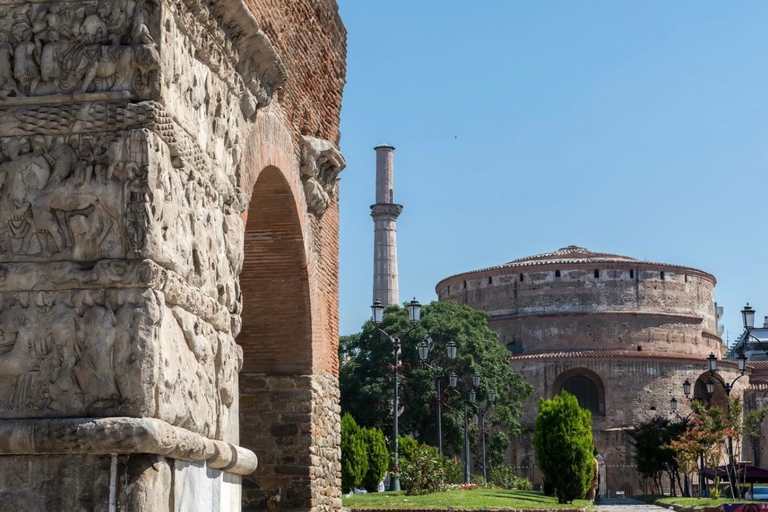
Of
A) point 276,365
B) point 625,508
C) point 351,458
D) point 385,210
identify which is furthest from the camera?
point 385,210

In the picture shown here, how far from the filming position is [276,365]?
11.6 metres

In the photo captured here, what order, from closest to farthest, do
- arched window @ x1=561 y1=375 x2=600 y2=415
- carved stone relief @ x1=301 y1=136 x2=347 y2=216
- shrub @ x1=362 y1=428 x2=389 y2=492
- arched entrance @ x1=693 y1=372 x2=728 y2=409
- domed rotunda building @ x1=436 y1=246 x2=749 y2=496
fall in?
carved stone relief @ x1=301 y1=136 x2=347 y2=216
shrub @ x1=362 y1=428 x2=389 y2=492
domed rotunda building @ x1=436 y1=246 x2=749 y2=496
arched window @ x1=561 y1=375 x2=600 y2=415
arched entrance @ x1=693 y1=372 x2=728 y2=409

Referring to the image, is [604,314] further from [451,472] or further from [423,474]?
[423,474]

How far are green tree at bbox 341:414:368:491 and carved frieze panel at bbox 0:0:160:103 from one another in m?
23.7

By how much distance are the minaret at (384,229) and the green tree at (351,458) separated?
32634mm

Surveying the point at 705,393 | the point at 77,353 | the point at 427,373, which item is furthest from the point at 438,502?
the point at 705,393

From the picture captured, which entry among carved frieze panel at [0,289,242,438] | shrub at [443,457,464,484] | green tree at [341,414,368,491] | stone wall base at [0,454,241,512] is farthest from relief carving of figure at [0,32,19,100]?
shrub at [443,457,464,484]

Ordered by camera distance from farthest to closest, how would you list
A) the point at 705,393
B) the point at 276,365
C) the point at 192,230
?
the point at 705,393
the point at 276,365
the point at 192,230

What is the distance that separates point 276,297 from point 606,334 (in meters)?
44.1

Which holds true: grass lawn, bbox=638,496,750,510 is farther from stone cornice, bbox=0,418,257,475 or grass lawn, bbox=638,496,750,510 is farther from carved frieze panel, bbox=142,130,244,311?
stone cornice, bbox=0,418,257,475

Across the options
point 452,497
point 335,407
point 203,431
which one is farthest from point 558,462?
point 203,431

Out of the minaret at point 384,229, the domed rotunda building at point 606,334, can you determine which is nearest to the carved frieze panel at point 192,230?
the domed rotunda building at point 606,334

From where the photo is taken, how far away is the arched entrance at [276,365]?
11398mm

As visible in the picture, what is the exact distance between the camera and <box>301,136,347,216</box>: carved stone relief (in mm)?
11539
